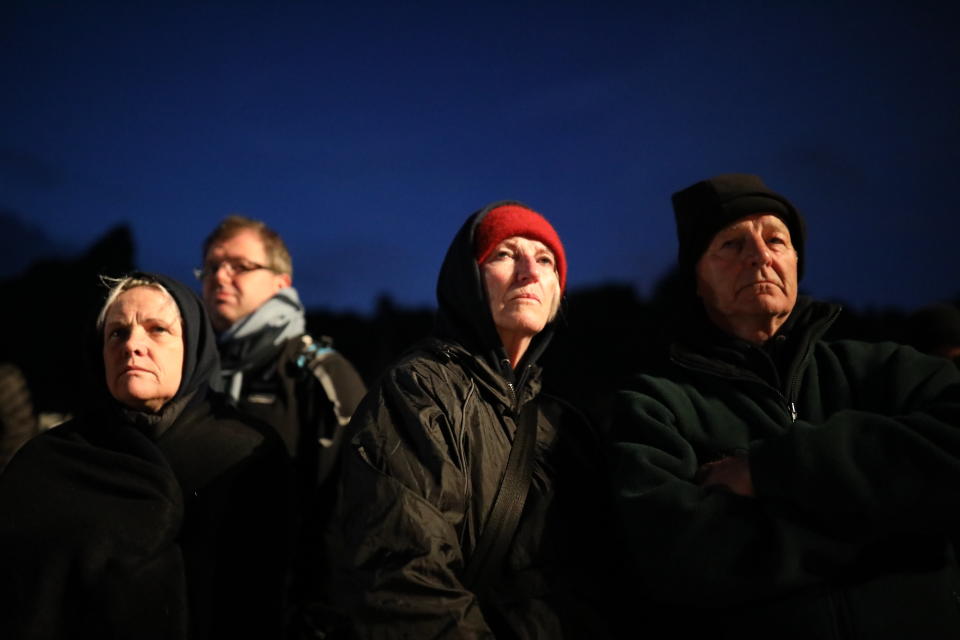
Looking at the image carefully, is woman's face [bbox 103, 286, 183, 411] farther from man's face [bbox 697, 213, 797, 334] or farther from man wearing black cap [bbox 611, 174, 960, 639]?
man's face [bbox 697, 213, 797, 334]

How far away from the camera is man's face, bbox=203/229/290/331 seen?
3.68 metres

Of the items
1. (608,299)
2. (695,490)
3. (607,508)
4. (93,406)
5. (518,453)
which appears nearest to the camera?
(695,490)

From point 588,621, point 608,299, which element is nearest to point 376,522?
point 588,621

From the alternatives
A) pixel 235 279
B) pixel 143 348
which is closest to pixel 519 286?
pixel 143 348

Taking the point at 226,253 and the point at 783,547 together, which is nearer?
the point at 783,547

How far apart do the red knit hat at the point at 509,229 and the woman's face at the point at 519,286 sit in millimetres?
29

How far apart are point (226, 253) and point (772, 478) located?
344cm

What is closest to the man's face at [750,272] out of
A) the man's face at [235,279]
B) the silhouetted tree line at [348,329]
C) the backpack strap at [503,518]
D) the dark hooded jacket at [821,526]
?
the dark hooded jacket at [821,526]

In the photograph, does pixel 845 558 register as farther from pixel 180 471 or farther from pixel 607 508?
pixel 180 471

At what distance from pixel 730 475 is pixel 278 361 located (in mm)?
2722

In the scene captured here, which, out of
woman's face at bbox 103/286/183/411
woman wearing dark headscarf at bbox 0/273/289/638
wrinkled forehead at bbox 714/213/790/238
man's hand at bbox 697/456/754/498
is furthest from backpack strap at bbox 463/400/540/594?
woman's face at bbox 103/286/183/411

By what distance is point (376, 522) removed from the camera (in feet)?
5.74

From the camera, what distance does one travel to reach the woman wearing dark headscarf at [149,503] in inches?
81.7

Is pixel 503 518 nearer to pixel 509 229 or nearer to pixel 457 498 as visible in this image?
pixel 457 498
